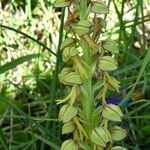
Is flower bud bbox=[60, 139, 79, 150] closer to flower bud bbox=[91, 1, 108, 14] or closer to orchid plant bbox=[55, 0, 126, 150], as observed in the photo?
orchid plant bbox=[55, 0, 126, 150]

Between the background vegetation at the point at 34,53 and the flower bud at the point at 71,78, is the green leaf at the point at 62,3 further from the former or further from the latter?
the background vegetation at the point at 34,53

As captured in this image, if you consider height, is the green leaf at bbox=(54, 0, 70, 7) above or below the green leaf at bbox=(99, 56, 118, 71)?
above

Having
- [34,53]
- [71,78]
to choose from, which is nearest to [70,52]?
[71,78]

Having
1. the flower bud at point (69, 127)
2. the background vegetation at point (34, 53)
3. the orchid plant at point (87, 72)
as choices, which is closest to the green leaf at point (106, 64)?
the orchid plant at point (87, 72)

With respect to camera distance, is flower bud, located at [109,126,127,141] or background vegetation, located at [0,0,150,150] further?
background vegetation, located at [0,0,150,150]

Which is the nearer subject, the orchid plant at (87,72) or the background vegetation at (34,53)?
the orchid plant at (87,72)

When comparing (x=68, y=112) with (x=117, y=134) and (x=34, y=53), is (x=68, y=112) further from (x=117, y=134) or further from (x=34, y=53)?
(x=34, y=53)

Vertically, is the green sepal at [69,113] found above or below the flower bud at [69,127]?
above

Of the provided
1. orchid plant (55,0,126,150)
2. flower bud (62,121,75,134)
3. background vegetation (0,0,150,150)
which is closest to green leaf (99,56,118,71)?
orchid plant (55,0,126,150)
